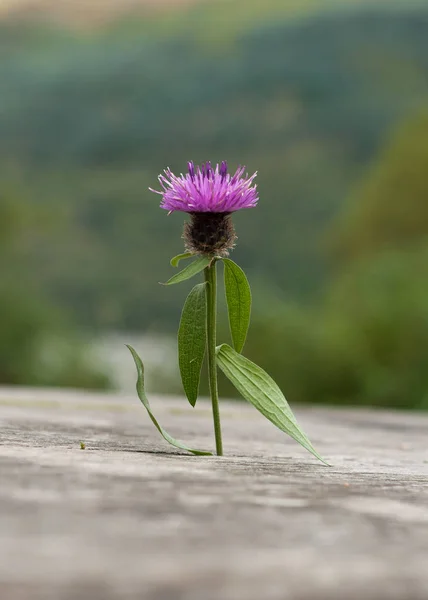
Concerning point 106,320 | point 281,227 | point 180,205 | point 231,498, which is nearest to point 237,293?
point 180,205

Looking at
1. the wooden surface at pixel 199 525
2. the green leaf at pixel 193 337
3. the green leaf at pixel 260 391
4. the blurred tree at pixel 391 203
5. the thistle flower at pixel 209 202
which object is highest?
the blurred tree at pixel 391 203

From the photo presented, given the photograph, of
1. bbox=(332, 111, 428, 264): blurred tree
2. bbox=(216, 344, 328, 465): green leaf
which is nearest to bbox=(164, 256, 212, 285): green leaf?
bbox=(216, 344, 328, 465): green leaf

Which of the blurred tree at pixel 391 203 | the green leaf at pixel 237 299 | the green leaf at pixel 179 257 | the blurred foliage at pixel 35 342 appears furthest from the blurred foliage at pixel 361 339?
the green leaf at pixel 179 257

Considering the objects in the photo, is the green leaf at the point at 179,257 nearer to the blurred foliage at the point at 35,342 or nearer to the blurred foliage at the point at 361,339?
the blurred foliage at the point at 361,339

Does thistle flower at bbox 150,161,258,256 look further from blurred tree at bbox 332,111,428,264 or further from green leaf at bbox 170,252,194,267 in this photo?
blurred tree at bbox 332,111,428,264

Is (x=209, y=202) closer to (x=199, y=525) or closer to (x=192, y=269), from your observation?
(x=192, y=269)
